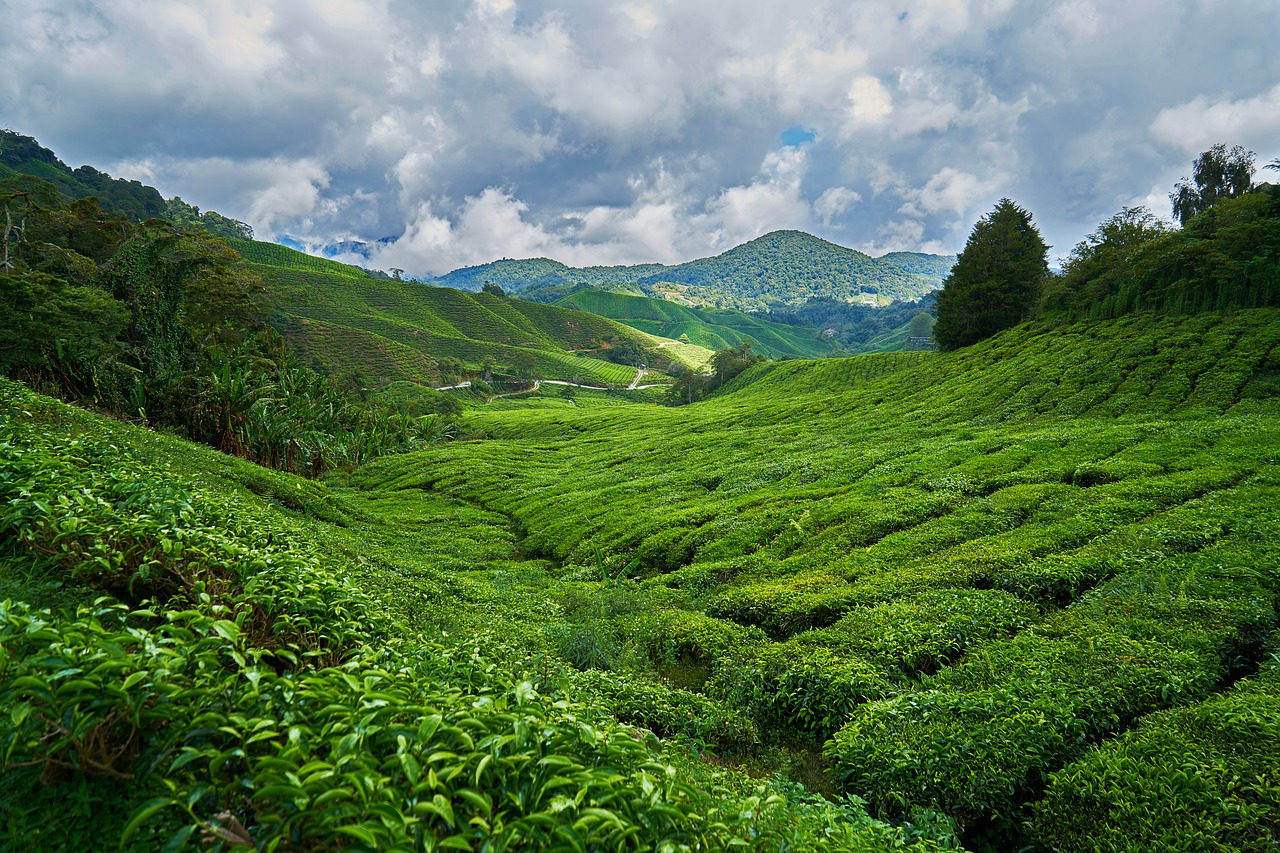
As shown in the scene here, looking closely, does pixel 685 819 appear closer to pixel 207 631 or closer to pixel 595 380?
pixel 207 631

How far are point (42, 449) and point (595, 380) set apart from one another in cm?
16715

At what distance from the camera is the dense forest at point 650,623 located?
2963mm

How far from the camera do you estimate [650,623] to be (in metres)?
12.3

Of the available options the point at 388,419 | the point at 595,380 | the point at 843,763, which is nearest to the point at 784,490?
the point at 843,763

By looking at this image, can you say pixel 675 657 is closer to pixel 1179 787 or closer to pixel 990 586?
pixel 990 586

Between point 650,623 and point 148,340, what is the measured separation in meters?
33.1

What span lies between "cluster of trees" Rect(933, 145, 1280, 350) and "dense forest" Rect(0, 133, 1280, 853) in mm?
2142

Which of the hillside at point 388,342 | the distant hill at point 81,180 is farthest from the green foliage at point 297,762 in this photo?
the distant hill at point 81,180

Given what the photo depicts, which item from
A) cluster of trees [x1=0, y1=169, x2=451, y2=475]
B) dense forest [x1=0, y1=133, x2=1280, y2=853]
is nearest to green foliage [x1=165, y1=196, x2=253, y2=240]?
cluster of trees [x1=0, y1=169, x2=451, y2=475]

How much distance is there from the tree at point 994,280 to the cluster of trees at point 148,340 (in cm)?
6523

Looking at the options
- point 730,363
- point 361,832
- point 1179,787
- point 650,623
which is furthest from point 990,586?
point 730,363

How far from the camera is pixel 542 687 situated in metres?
6.48

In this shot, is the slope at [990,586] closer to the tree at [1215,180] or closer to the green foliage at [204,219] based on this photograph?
the tree at [1215,180]

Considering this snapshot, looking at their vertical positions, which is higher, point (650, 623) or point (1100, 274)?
point (1100, 274)
